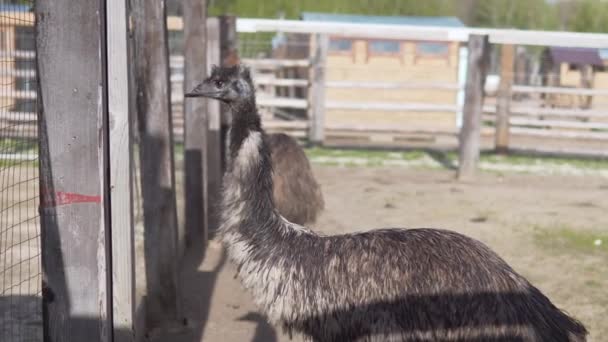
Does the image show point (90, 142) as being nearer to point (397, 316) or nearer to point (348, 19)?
point (397, 316)

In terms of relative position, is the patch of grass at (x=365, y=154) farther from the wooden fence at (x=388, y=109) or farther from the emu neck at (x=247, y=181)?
the emu neck at (x=247, y=181)

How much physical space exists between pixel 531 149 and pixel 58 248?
37.9ft

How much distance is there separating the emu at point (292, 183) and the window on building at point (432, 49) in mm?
12612

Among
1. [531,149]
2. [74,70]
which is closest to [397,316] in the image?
[74,70]

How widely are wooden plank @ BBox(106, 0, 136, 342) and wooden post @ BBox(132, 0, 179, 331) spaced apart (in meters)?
1.45

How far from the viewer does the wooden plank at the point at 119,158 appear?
2910 mm

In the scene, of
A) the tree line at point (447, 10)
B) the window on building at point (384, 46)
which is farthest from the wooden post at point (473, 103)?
the tree line at point (447, 10)

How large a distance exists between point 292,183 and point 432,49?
13.2 m

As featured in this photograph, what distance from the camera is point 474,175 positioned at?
1052cm

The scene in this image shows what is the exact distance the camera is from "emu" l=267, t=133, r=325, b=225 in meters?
6.36

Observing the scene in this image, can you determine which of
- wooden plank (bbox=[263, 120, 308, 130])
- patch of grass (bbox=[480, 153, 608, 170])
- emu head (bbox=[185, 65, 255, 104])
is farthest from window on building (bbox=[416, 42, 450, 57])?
emu head (bbox=[185, 65, 255, 104])

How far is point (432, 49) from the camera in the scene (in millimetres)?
19047

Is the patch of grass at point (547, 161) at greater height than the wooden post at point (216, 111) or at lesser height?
lesser

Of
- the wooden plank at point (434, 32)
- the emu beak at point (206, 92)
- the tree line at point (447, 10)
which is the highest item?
the tree line at point (447, 10)
